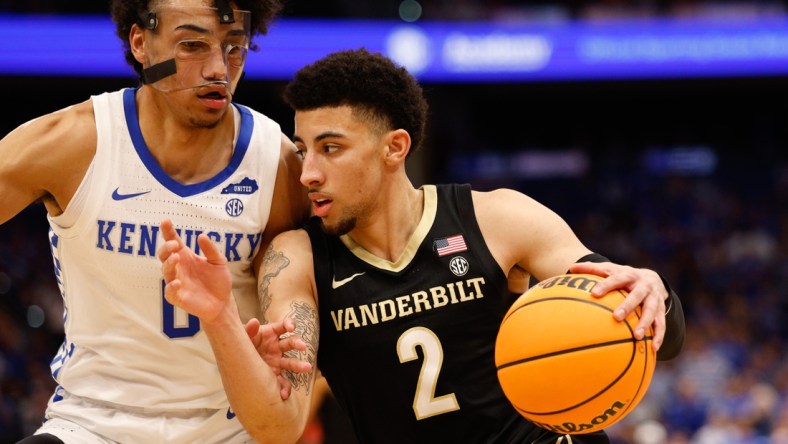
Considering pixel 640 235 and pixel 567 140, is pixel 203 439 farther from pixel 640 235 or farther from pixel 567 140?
pixel 567 140

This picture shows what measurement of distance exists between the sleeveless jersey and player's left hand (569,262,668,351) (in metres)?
0.54

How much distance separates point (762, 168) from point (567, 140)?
3902mm

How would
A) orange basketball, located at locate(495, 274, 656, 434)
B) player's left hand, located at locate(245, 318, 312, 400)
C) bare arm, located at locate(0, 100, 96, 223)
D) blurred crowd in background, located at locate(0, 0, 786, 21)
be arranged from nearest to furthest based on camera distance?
orange basketball, located at locate(495, 274, 656, 434) < player's left hand, located at locate(245, 318, 312, 400) < bare arm, located at locate(0, 100, 96, 223) < blurred crowd in background, located at locate(0, 0, 786, 21)

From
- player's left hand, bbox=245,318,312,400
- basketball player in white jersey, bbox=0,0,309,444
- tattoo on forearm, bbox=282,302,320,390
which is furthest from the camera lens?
basketball player in white jersey, bbox=0,0,309,444

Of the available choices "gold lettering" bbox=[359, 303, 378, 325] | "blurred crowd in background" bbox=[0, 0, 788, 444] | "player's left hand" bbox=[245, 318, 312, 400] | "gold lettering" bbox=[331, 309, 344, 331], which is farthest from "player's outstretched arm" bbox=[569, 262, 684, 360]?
"blurred crowd in background" bbox=[0, 0, 788, 444]

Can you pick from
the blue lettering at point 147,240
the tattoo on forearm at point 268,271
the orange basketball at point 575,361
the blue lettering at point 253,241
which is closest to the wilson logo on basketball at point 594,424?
the orange basketball at point 575,361

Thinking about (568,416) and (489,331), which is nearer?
(568,416)

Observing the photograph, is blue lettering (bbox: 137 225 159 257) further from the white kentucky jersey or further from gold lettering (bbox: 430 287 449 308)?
gold lettering (bbox: 430 287 449 308)

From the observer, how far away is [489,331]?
3.89 m

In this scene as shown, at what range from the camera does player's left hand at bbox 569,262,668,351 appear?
3281mm


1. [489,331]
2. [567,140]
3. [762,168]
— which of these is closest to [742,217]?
[762,168]

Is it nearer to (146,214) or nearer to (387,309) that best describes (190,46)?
(146,214)

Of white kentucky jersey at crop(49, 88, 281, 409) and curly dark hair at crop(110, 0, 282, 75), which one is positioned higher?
curly dark hair at crop(110, 0, 282, 75)

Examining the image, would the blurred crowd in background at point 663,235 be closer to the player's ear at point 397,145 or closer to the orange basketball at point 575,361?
the player's ear at point 397,145
